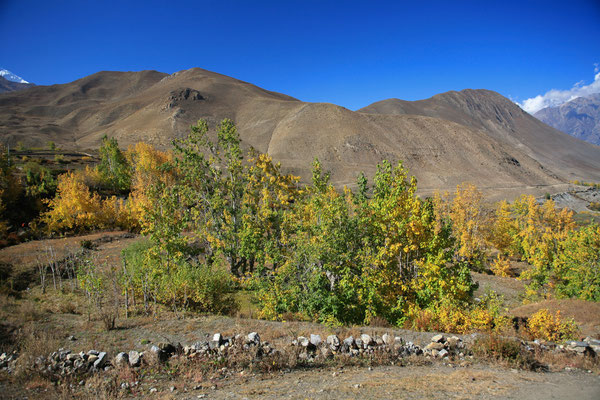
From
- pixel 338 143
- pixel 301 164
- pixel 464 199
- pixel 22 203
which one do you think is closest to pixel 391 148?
pixel 338 143

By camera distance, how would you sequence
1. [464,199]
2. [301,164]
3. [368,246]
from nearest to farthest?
[368,246] → [464,199] → [301,164]

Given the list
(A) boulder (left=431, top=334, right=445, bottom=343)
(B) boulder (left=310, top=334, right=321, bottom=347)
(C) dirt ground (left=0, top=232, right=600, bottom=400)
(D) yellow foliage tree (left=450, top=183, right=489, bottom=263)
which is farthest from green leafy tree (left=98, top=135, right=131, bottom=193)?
(A) boulder (left=431, top=334, right=445, bottom=343)

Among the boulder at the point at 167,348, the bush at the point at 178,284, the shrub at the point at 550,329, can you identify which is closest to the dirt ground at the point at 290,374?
the boulder at the point at 167,348

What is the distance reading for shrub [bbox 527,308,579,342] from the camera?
12.1 metres

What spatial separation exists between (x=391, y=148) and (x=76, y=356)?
410 feet

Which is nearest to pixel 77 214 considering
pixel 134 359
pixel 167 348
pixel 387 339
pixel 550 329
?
pixel 167 348

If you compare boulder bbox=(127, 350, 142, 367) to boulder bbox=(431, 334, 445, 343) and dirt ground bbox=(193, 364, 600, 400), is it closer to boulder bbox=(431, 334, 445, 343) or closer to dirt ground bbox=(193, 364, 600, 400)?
dirt ground bbox=(193, 364, 600, 400)

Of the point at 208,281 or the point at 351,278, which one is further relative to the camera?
the point at 208,281

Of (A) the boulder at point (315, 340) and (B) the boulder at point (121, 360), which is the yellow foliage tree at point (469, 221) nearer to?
(A) the boulder at point (315, 340)

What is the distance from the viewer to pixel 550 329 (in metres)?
12.4

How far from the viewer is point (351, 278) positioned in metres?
13.6

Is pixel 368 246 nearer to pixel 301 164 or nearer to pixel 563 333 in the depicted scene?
pixel 563 333

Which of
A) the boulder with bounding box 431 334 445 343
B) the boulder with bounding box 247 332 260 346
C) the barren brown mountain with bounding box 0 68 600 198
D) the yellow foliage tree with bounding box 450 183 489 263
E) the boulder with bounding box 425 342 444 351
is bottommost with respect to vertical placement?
the boulder with bounding box 247 332 260 346

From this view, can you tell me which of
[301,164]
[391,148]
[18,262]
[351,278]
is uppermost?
[391,148]
